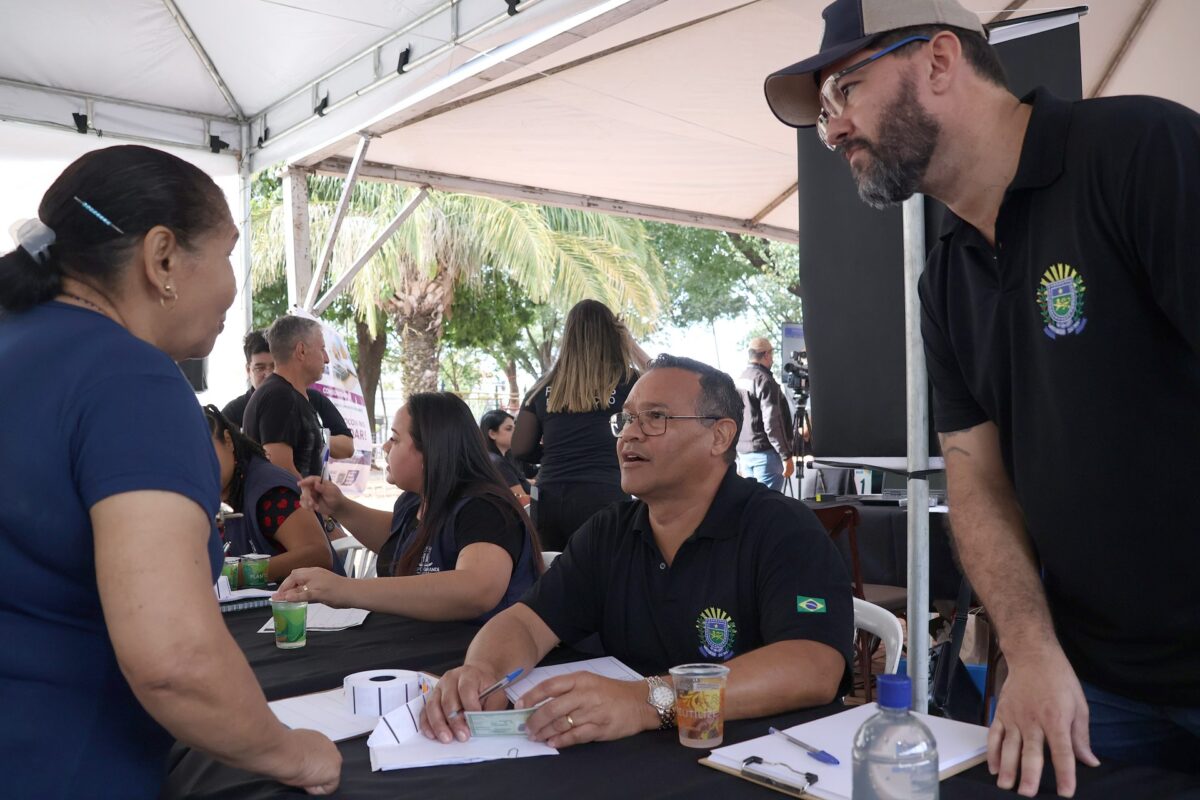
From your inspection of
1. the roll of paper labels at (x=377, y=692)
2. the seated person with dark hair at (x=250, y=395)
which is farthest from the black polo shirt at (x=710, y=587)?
the seated person with dark hair at (x=250, y=395)

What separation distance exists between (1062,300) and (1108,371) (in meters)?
0.12

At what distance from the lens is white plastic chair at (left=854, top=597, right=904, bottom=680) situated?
2.19 m

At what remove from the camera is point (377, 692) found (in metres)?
1.68

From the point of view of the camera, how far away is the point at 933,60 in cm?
146

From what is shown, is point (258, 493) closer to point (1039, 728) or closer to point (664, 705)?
point (664, 705)

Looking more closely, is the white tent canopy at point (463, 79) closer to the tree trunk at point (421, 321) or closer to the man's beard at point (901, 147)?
the man's beard at point (901, 147)

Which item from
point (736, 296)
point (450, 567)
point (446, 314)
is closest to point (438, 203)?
point (446, 314)

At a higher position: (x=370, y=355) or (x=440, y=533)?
(x=370, y=355)

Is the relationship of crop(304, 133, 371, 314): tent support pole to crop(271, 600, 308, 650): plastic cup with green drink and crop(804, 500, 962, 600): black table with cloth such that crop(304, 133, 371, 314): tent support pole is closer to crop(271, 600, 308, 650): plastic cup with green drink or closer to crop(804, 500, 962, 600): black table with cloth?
crop(804, 500, 962, 600): black table with cloth

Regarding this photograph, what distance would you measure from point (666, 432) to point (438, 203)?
12.2 m

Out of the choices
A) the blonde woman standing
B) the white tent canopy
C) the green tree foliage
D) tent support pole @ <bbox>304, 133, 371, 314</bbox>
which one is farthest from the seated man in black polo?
the green tree foliage

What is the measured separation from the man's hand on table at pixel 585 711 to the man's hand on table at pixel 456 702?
0.37 feet

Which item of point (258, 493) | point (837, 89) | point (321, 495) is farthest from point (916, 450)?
point (258, 493)

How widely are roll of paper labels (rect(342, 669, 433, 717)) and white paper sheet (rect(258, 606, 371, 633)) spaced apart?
2.33 ft
